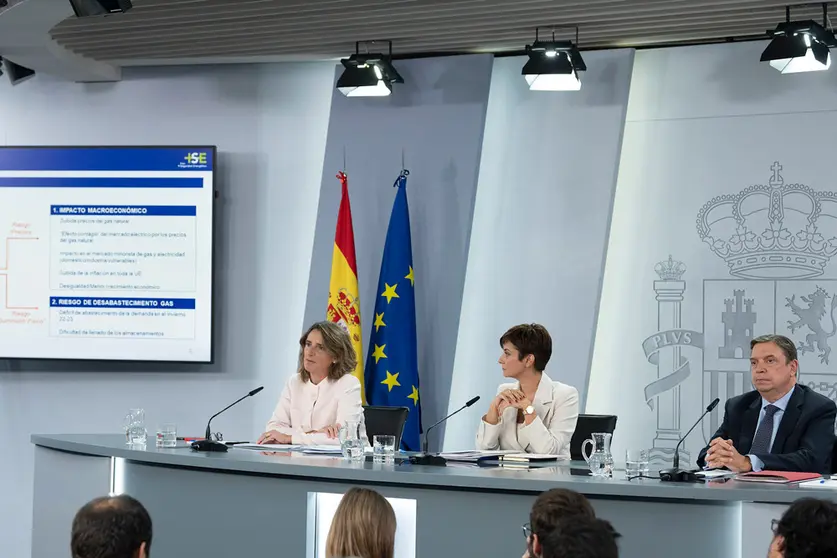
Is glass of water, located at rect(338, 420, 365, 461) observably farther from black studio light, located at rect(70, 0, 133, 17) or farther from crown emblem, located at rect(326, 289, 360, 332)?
black studio light, located at rect(70, 0, 133, 17)

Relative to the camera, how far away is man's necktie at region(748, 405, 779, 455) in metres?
4.18

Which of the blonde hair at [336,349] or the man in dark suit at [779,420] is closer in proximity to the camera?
the man in dark suit at [779,420]

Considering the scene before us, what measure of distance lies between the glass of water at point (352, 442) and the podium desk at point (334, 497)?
6cm

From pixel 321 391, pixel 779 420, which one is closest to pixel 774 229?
pixel 779 420

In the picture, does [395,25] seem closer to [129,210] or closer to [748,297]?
[129,210]

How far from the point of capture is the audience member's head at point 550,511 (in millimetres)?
2219

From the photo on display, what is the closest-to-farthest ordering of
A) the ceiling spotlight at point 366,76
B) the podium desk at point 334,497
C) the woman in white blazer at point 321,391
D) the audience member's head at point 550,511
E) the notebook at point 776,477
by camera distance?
1. the audience member's head at point 550,511
2. the podium desk at point 334,497
3. the notebook at point 776,477
4. the woman in white blazer at point 321,391
5. the ceiling spotlight at point 366,76

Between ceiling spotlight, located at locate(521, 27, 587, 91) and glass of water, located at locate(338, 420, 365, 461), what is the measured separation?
7.58ft

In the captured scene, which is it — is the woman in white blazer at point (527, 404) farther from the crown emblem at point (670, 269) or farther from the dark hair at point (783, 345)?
the crown emblem at point (670, 269)

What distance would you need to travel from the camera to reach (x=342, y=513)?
2459 millimetres

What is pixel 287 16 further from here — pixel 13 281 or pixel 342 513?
pixel 342 513

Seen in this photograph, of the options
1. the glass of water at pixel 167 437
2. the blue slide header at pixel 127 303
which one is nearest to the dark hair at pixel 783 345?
the glass of water at pixel 167 437

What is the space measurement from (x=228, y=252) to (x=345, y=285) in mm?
954

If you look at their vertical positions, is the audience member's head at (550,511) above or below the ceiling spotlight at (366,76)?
below
